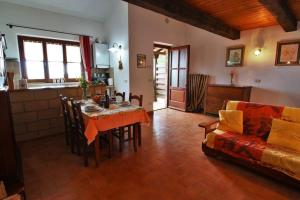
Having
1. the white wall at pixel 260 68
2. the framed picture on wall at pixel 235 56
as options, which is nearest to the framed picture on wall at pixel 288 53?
the white wall at pixel 260 68

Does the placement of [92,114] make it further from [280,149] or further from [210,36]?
[210,36]

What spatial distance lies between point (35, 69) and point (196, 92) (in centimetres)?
500

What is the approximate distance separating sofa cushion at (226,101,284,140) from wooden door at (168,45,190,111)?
9.85 ft

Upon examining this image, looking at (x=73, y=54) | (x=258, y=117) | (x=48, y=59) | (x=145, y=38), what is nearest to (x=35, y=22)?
(x=48, y=59)

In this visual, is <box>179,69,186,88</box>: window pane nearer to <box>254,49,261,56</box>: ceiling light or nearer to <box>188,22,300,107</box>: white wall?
<box>188,22,300,107</box>: white wall

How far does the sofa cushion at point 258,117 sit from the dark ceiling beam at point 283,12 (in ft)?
5.27

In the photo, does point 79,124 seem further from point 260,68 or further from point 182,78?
point 260,68

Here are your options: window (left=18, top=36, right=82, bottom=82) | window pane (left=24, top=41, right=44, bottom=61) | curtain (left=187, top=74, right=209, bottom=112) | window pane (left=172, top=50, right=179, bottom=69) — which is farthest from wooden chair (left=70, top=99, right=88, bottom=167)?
window pane (left=172, top=50, right=179, bottom=69)

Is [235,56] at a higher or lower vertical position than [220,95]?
higher

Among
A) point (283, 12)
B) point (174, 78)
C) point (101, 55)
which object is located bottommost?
point (174, 78)

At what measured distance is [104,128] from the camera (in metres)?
2.41

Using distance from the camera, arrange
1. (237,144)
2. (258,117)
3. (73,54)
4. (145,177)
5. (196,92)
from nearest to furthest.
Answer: (145,177) → (237,144) → (258,117) → (73,54) → (196,92)

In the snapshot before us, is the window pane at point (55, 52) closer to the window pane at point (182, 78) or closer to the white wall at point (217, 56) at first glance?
the white wall at point (217, 56)

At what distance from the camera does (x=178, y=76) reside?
5.98 metres
